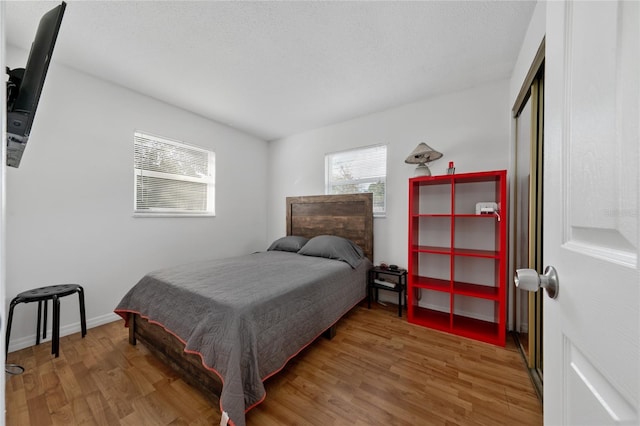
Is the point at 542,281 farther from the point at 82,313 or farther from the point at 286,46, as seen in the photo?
the point at 82,313

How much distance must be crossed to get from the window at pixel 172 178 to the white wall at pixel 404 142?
125 cm

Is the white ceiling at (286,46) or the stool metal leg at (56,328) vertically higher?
the white ceiling at (286,46)

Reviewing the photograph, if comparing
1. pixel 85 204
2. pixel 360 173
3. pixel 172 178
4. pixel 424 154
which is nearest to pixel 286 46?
pixel 424 154

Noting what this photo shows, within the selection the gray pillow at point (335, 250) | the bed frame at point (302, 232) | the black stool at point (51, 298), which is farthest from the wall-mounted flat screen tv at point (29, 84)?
the gray pillow at point (335, 250)

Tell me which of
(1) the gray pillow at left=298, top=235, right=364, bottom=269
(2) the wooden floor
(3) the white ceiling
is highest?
(3) the white ceiling

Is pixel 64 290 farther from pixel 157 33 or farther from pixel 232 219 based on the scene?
pixel 157 33

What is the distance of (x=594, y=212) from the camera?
41cm

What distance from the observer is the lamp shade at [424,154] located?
8.42 ft

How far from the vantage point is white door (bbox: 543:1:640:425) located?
0.32m

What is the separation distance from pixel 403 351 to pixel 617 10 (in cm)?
221

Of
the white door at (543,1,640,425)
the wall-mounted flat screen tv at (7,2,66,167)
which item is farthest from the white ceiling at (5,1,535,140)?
the white door at (543,1,640,425)

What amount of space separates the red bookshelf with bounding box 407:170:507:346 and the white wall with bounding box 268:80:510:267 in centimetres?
24

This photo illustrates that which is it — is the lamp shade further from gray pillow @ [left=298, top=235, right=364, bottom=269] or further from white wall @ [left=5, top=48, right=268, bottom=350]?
white wall @ [left=5, top=48, right=268, bottom=350]

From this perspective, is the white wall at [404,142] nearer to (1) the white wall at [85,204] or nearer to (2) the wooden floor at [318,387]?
(2) the wooden floor at [318,387]
